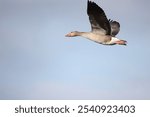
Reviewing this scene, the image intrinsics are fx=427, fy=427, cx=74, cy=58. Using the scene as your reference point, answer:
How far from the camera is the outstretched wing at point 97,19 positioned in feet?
11.9

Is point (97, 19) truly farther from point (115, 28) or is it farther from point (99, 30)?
point (115, 28)

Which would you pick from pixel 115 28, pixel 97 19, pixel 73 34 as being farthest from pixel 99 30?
pixel 115 28

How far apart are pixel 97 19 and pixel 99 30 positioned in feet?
0.53

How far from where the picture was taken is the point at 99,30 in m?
3.85

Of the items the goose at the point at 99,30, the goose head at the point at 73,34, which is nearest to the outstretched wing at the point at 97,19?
the goose at the point at 99,30

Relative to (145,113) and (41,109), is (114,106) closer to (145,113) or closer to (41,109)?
(145,113)

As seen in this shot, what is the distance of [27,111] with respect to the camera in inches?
152

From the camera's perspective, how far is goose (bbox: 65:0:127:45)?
12.0 ft

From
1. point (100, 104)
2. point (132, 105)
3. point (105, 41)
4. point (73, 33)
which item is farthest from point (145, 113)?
point (73, 33)

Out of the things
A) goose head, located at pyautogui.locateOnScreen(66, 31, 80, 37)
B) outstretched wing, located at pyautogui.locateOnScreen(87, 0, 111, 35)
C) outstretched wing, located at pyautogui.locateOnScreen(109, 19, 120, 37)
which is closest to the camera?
outstretched wing, located at pyautogui.locateOnScreen(87, 0, 111, 35)

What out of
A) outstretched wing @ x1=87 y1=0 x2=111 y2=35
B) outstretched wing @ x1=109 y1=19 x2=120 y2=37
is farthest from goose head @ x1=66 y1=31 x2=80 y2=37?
outstretched wing @ x1=109 y1=19 x2=120 y2=37

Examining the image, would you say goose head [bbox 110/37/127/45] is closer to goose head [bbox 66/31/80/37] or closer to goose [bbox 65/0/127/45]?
goose [bbox 65/0/127/45]

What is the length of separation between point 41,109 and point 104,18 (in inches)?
38.9

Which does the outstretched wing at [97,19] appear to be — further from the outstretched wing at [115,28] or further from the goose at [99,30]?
the outstretched wing at [115,28]
